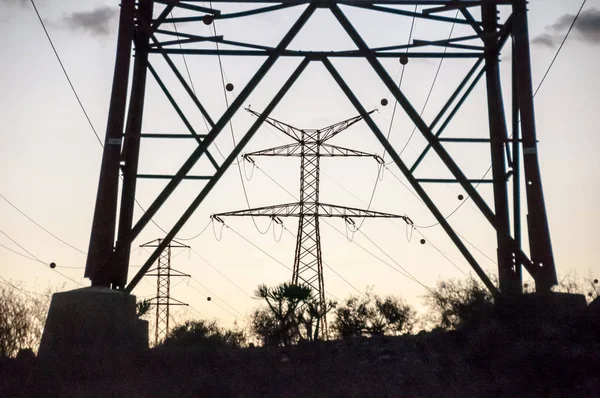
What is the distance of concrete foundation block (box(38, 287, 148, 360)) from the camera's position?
52.2 feet

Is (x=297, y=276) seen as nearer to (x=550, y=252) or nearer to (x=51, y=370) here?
(x=550, y=252)

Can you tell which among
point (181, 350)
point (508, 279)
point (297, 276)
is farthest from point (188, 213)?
point (297, 276)

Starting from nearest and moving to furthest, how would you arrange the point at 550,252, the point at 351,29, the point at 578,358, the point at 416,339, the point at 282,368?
1. the point at 578,358
2. the point at 282,368
3. the point at 416,339
4. the point at 550,252
5. the point at 351,29

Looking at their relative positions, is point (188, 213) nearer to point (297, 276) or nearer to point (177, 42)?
point (177, 42)

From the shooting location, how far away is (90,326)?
53.0 feet

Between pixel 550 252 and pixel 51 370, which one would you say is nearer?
pixel 51 370

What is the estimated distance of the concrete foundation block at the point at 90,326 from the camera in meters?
15.9

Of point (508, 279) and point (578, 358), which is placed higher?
point (508, 279)

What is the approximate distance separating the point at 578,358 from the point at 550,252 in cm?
423

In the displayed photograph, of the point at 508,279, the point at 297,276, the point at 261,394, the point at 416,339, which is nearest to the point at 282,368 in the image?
the point at 261,394

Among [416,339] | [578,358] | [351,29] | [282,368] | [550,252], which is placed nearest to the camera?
[578,358]

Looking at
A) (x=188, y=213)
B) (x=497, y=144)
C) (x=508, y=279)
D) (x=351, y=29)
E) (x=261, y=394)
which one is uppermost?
(x=351, y=29)

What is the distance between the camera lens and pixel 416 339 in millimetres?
16047

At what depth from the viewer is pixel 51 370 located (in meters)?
15.1
